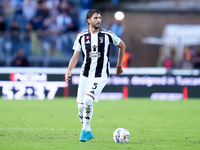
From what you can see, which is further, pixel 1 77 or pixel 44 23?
pixel 44 23

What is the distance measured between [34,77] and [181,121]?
7.55 m

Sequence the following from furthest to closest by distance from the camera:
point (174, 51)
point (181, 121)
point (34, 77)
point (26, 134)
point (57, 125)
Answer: point (174, 51), point (34, 77), point (181, 121), point (57, 125), point (26, 134)

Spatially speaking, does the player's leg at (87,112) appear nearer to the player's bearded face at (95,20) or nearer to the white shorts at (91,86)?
the white shorts at (91,86)

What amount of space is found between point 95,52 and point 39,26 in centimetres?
1330

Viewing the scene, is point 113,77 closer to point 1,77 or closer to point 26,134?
point 1,77

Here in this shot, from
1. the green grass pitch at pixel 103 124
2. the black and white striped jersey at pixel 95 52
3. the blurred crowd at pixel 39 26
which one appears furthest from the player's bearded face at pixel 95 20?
the blurred crowd at pixel 39 26

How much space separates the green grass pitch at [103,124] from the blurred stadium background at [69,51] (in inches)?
32.7

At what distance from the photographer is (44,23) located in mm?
22188

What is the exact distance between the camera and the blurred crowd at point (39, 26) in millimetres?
21062

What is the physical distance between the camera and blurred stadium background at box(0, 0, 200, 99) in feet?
63.5

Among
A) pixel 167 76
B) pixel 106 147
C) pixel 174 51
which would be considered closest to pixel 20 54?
pixel 167 76

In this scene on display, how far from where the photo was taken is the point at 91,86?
29.9 feet

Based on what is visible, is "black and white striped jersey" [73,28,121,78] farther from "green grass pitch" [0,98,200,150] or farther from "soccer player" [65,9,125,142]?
"green grass pitch" [0,98,200,150]

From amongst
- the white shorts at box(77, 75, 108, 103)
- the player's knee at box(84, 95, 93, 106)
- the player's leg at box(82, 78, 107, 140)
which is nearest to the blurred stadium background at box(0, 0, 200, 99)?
the white shorts at box(77, 75, 108, 103)
